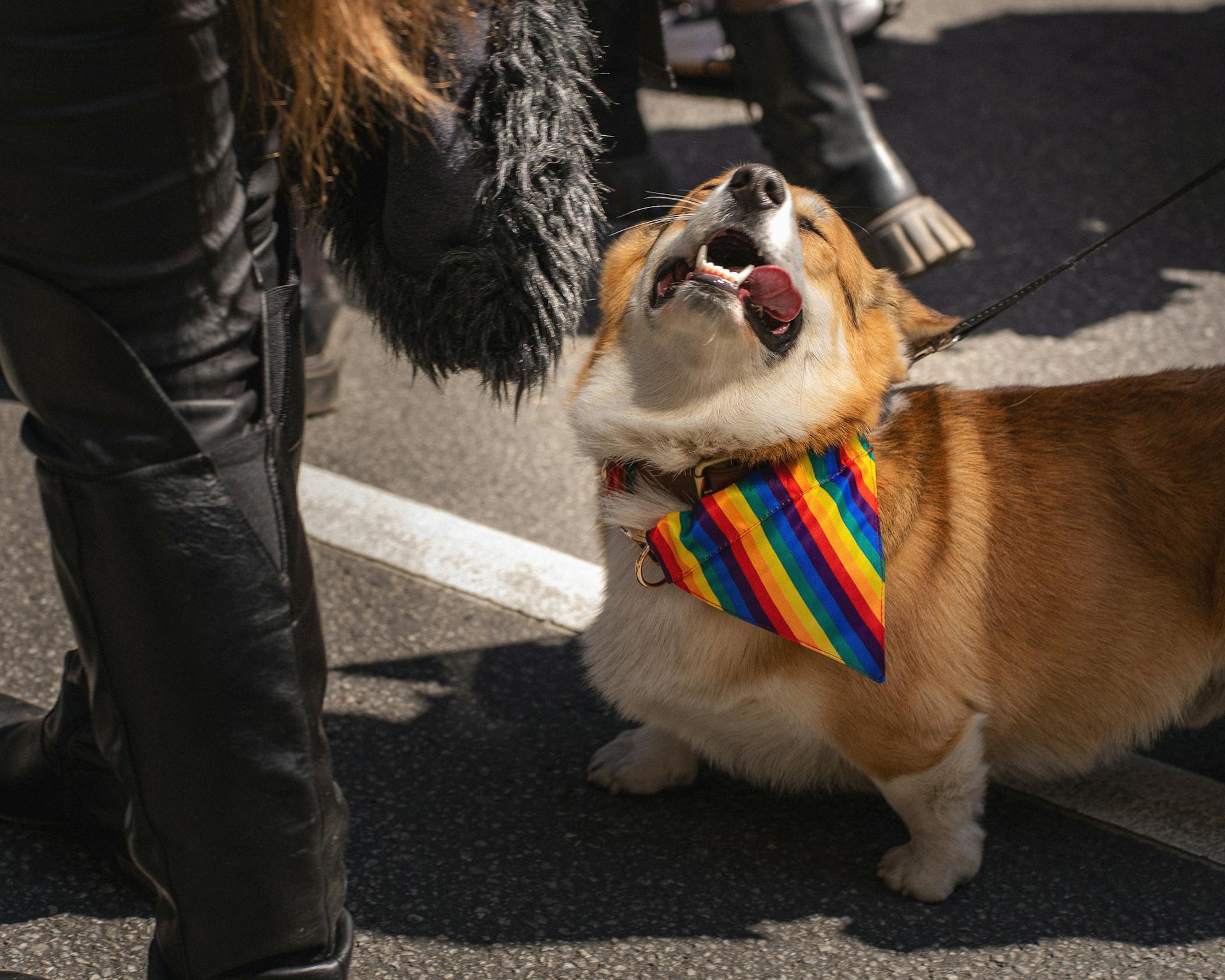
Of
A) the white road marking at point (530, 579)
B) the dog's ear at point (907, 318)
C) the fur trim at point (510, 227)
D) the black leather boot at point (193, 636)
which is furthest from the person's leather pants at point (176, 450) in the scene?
the white road marking at point (530, 579)

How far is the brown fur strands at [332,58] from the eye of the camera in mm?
1026

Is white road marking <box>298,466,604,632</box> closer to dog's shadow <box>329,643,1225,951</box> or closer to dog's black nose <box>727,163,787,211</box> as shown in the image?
dog's shadow <box>329,643,1225,951</box>

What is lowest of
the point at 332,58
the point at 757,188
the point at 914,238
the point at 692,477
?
the point at 914,238

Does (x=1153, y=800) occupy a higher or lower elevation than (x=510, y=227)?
lower

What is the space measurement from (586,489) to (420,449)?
0.44m

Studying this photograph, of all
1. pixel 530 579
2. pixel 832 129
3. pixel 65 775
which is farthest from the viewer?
pixel 832 129

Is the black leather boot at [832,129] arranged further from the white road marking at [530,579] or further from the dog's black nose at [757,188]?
the dog's black nose at [757,188]

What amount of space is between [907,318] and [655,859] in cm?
90

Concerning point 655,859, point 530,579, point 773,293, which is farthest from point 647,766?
point 773,293

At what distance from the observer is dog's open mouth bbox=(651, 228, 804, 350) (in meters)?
1.67

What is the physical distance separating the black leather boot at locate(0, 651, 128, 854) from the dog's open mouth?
97cm

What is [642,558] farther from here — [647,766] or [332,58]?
[332,58]

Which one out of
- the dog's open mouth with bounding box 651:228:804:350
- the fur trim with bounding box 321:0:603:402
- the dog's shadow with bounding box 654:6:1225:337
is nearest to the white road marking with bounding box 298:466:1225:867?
the dog's open mouth with bounding box 651:228:804:350

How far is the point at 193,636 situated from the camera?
3.42ft
